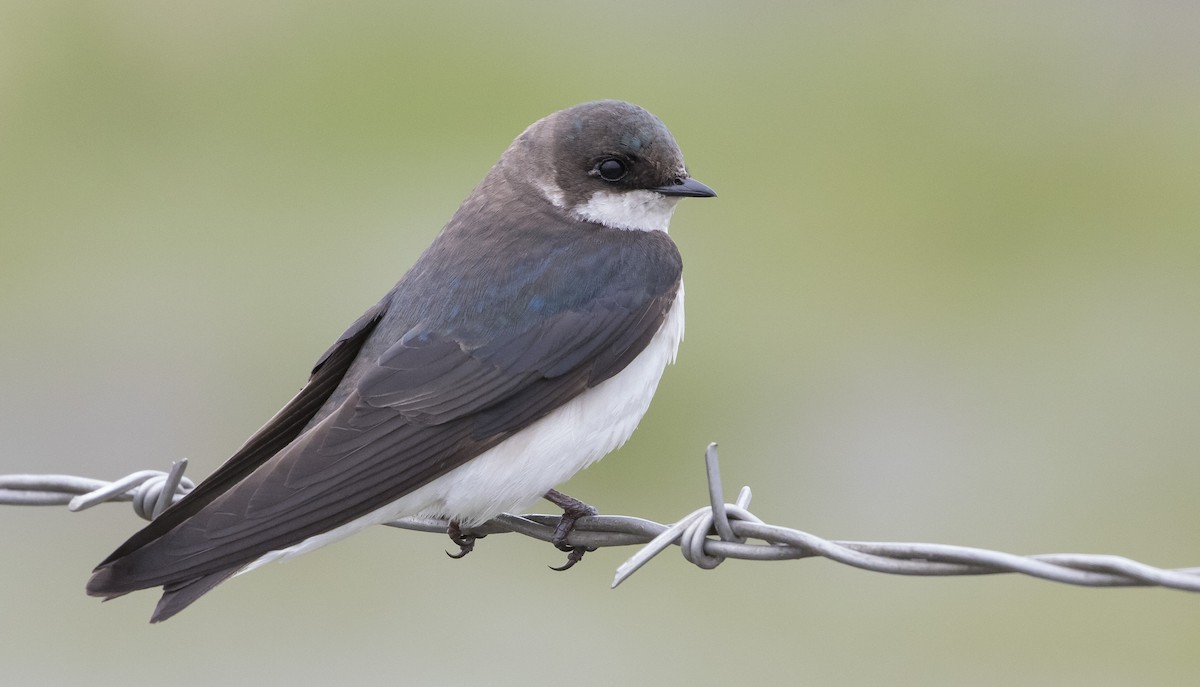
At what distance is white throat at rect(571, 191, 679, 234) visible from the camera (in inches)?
168

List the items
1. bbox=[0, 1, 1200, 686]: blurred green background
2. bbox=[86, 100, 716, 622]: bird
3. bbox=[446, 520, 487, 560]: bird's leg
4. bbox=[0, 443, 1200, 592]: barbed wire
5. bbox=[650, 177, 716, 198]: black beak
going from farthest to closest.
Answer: bbox=[0, 1, 1200, 686]: blurred green background < bbox=[650, 177, 716, 198]: black beak < bbox=[446, 520, 487, 560]: bird's leg < bbox=[86, 100, 716, 622]: bird < bbox=[0, 443, 1200, 592]: barbed wire

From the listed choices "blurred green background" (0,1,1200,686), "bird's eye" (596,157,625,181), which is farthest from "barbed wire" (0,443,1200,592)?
"blurred green background" (0,1,1200,686)

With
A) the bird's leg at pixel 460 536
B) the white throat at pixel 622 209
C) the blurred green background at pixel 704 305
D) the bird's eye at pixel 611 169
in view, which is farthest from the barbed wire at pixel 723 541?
the blurred green background at pixel 704 305

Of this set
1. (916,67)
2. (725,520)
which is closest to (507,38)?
(916,67)

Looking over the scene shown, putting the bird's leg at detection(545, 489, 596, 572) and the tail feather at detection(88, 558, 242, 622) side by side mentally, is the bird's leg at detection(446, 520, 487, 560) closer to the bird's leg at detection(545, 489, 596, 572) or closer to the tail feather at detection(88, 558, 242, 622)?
the bird's leg at detection(545, 489, 596, 572)

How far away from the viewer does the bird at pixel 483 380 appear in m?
3.31

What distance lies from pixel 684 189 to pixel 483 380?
0.89 meters

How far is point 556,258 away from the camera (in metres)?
4.00

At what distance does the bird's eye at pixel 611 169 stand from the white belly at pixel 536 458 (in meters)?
0.57

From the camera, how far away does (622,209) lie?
427 centimetres

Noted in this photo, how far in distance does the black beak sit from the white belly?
0.50 metres

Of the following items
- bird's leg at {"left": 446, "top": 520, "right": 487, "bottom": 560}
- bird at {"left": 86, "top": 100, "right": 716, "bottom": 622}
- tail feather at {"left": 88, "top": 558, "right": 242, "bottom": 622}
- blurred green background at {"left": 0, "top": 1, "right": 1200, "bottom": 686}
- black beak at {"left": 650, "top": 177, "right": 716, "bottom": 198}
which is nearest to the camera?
tail feather at {"left": 88, "top": 558, "right": 242, "bottom": 622}

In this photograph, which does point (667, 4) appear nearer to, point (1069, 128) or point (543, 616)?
point (1069, 128)

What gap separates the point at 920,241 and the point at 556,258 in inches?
262
